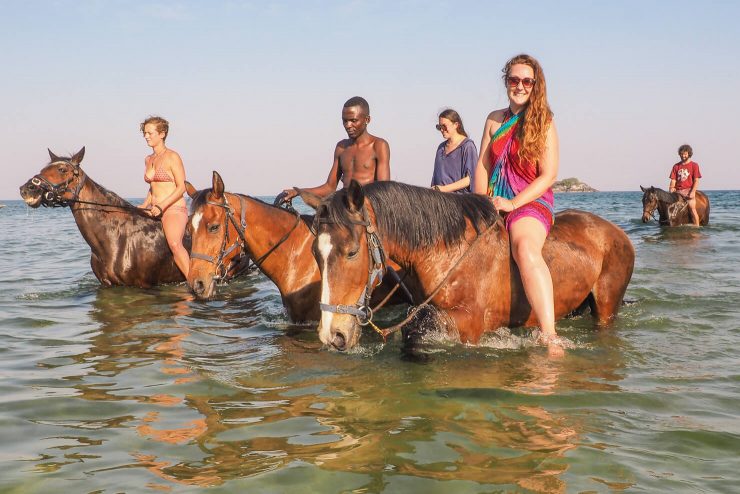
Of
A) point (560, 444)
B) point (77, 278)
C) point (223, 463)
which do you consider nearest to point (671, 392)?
point (560, 444)

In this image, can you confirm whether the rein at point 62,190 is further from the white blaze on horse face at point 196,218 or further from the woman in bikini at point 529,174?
the woman in bikini at point 529,174

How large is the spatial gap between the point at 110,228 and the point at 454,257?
6.75 meters

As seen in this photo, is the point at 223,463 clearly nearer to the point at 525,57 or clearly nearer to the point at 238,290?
the point at 525,57

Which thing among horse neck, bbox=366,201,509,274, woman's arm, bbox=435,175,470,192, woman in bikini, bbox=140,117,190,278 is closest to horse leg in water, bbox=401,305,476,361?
horse neck, bbox=366,201,509,274

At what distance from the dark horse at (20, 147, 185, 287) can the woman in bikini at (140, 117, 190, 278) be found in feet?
1.82

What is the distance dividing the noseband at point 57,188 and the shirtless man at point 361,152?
4.15m

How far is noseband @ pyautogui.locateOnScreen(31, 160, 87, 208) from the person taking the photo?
31.4ft

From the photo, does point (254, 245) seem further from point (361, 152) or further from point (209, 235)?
point (361, 152)

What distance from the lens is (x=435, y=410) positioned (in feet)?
14.4

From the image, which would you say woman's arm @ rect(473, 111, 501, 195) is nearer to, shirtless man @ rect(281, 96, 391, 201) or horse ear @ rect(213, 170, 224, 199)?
shirtless man @ rect(281, 96, 391, 201)

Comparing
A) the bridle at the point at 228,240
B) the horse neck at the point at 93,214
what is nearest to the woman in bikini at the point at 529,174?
the bridle at the point at 228,240

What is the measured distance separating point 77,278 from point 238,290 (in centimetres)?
357

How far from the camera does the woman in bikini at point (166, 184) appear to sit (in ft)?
31.1

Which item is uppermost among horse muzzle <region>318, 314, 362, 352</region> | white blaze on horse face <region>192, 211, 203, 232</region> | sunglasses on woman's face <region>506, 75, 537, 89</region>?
sunglasses on woman's face <region>506, 75, 537, 89</region>
